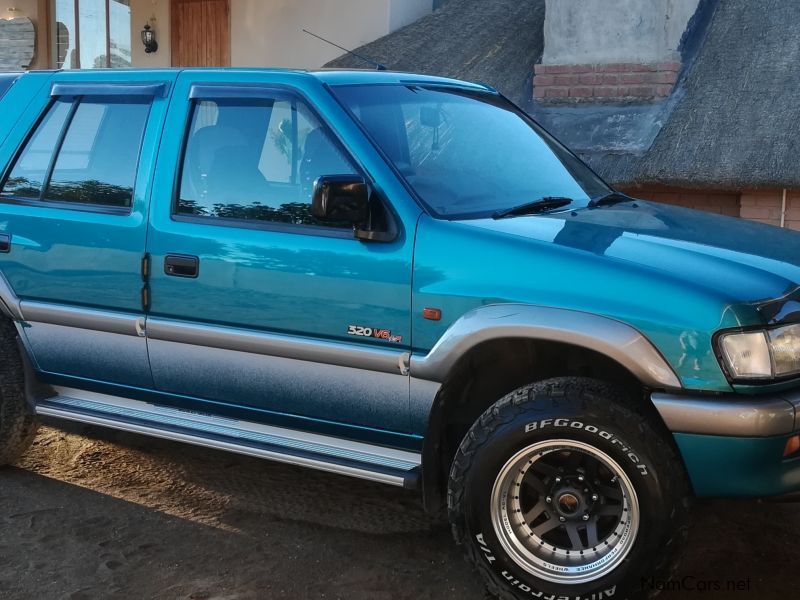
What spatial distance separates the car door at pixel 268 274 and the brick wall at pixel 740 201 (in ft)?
16.2

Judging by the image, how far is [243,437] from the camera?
4.18m

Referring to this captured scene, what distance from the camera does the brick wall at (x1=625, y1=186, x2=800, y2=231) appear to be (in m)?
8.27

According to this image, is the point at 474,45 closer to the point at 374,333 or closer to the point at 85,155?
the point at 85,155

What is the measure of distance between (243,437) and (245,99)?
141 cm

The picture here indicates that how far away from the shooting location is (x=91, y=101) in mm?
4770

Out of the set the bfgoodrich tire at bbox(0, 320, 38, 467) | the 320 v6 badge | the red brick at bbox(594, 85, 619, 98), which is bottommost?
the bfgoodrich tire at bbox(0, 320, 38, 467)

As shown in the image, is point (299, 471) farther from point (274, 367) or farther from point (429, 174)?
point (429, 174)

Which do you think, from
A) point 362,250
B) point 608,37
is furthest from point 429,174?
point 608,37

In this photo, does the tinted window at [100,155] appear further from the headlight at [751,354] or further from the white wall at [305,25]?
the white wall at [305,25]

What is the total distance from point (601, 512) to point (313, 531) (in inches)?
54.5

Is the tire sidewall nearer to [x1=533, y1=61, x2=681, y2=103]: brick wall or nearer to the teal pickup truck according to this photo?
the teal pickup truck

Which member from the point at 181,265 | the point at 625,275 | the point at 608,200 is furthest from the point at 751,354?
the point at 181,265

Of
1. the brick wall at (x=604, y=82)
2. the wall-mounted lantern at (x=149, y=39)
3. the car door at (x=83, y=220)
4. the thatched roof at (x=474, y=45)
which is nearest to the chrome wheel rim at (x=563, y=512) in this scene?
the car door at (x=83, y=220)

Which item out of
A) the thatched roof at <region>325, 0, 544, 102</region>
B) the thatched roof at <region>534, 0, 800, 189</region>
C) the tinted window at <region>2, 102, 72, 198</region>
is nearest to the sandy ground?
the tinted window at <region>2, 102, 72, 198</region>
